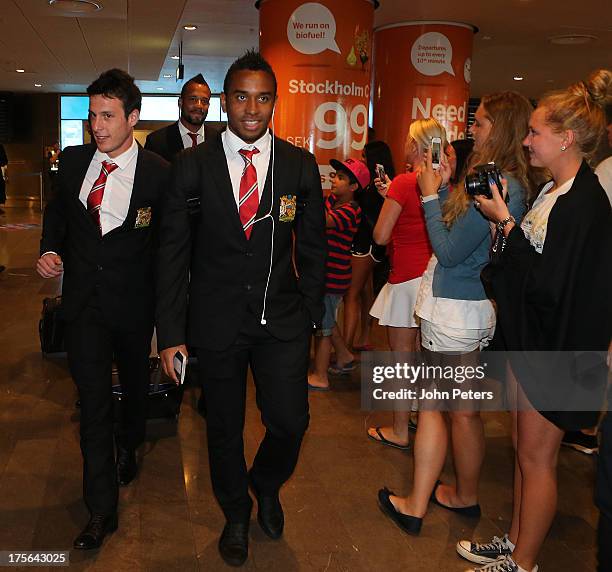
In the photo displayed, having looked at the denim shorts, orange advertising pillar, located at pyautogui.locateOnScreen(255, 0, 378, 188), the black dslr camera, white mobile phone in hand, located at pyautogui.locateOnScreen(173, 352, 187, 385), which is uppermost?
orange advertising pillar, located at pyautogui.locateOnScreen(255, 0, 378, 188)

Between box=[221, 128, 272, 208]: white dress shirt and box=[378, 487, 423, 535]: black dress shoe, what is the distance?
1.46 m

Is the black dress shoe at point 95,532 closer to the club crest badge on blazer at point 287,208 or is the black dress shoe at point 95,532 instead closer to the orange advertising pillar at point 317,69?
the club crest badge on blazer at point 287,208

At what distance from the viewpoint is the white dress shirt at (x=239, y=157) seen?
103 inches

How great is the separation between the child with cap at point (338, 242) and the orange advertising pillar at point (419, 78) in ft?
15.1

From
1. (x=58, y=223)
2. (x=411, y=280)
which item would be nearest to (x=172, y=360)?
(x=58, y=223)

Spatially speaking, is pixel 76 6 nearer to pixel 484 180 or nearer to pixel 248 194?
pixel 248 194

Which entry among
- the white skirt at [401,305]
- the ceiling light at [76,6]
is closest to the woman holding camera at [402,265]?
the white skirt at [401,305]

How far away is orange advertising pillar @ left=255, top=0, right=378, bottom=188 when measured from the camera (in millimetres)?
7105

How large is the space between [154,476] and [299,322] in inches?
51.4

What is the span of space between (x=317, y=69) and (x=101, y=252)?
15.6 ft

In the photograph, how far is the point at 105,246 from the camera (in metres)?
2.89

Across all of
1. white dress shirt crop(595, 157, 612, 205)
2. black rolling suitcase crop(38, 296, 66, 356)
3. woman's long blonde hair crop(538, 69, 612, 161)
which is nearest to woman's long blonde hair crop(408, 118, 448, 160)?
white dress shirt crop(595, 157, 612, 205)

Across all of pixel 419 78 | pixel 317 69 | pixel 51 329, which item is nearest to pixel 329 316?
pixel 51 329

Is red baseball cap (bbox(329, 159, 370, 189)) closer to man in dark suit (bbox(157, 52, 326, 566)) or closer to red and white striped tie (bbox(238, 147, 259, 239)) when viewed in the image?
man in dark suit (bbox(157, 52, 326, 566))
